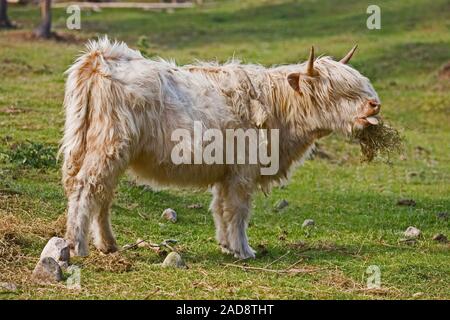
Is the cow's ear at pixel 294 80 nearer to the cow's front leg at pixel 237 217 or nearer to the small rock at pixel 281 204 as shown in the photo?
the cow's front leg at pixel 237 217

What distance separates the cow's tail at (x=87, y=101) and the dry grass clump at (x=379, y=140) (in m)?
2.53

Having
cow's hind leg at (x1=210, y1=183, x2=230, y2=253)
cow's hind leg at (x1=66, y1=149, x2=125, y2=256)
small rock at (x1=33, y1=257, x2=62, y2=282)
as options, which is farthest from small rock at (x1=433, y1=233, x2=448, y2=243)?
small rock at (x1=33, y1=257, x2=62, y2=282)

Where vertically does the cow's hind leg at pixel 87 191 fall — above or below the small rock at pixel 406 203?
above

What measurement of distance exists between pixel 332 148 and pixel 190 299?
32.5 feet

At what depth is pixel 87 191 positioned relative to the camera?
7.68 metres

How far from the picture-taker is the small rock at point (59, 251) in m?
7.19

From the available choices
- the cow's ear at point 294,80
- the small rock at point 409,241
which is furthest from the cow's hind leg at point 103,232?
the small rock at point 409,241

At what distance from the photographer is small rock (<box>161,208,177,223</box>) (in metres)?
9.94

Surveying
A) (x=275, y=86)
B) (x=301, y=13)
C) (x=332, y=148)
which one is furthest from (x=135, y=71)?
(x=301, y=13)

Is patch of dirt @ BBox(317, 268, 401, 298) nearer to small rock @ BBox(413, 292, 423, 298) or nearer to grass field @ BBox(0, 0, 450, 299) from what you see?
grass field @ BBox(0, 0, 450, 299)

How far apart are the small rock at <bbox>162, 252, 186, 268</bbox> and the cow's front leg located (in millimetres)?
930

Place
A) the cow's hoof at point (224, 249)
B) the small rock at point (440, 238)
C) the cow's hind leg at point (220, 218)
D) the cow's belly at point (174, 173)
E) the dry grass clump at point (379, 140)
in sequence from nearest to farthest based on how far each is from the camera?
the cow's belly at point (174, 173), the cow's hoof at point (224, 249), the cow's hind leg at point (220, 218), the dry grass clump at point (379, 140), the small rock at point (440, 238)

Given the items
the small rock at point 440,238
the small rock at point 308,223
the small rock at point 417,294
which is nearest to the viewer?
the small rock at point 417,294

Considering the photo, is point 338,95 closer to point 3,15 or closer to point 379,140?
point 379,140
